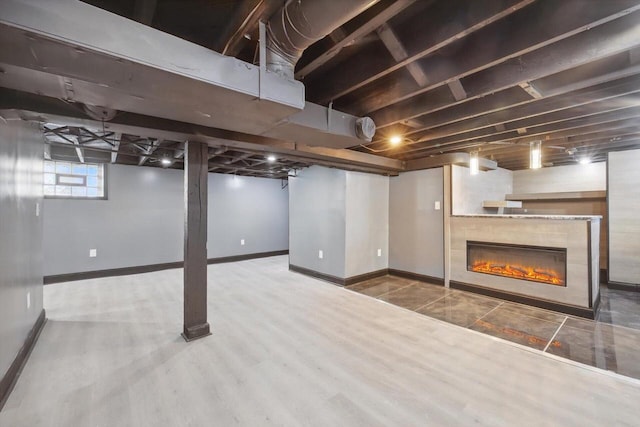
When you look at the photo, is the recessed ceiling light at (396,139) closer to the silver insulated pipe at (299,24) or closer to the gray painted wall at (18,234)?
the silver insulated pipe at (299,24)

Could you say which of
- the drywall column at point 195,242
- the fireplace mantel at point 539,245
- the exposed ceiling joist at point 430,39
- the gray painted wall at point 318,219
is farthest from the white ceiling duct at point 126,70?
the fireplace mantel at point 539,245

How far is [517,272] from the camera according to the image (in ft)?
12.9

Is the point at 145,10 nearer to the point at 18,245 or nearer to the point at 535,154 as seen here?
the point at 18,245

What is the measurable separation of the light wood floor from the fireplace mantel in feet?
4.97

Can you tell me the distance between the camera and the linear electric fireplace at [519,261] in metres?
3.52

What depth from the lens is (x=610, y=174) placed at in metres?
4.41

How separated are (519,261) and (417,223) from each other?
1619 mm


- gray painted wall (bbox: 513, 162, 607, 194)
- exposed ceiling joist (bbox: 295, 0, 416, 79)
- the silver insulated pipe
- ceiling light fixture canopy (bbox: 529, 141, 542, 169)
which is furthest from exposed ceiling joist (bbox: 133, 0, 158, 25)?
gray painted wall (bbox: 513, 162, 607, 194)

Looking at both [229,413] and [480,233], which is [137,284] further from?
[480,233]

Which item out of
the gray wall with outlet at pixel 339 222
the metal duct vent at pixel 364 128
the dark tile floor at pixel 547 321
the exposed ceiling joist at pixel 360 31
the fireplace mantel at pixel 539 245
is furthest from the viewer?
the gray wall with outlet at pixel 339 222

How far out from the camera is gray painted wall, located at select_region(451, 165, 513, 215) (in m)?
4.53

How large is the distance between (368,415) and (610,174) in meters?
5.68

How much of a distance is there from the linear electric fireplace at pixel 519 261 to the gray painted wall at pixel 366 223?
1.56 meters

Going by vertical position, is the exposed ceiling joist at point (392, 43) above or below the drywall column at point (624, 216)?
above
